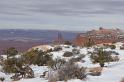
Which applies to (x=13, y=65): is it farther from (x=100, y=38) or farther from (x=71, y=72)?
(x=100, y=38)

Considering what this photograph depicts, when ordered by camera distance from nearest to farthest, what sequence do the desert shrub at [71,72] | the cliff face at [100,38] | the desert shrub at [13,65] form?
the desert shrub at [71,72] → the desert shrub at [13,65] → the cliff face at [100,38]

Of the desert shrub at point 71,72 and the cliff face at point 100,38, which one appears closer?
the desert shrub at point 71,72

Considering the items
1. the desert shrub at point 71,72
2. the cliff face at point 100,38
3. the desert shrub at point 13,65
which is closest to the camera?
the desert shrub at point 71,72

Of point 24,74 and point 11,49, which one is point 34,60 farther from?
point 11,49

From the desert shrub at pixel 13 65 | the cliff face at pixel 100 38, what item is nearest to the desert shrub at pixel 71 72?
the desert shrub at pixel 13 65

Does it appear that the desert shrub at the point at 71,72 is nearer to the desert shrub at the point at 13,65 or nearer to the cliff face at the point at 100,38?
the desert shrub at the point at 13,65

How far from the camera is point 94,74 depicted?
2761 cm

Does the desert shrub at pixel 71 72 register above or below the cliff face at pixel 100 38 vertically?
above

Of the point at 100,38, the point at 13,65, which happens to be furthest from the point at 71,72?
the point at 100,38

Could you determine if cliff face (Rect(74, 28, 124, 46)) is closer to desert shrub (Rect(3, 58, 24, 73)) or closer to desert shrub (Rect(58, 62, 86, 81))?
desert shrub (Rect(3, 58, 24, 73))

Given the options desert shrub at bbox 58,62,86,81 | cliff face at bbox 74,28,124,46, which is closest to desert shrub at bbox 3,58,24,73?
desert shrub at bbox 58,62,86,81

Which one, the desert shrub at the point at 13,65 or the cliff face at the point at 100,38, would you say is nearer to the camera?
the desert shrub at the point at 13,65

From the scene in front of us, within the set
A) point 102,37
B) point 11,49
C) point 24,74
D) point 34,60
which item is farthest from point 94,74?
point 102,37

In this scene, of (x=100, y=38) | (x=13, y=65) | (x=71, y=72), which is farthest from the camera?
(x=100, y=38)
